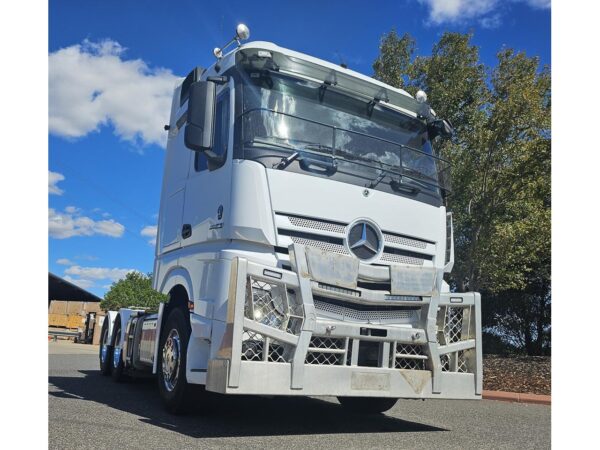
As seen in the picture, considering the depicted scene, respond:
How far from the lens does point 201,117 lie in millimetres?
5113

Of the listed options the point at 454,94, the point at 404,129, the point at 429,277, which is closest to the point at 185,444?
the point at 429,277

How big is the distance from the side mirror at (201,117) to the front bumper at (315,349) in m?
1.11

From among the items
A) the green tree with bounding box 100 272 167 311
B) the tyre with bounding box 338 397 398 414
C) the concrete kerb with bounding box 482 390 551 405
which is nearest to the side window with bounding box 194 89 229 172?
the tyre with bounding box 338 397 398 414

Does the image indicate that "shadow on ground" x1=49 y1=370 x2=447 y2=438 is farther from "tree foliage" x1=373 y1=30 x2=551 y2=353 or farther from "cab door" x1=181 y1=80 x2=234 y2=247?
"tree foliage" x1=373 y1=30 x2=551 y2=353

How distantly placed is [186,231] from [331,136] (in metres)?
1.63

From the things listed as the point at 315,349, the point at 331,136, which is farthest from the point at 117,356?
the point at 331,136

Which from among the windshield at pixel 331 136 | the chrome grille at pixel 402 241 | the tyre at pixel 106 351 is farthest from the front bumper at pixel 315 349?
the tyre at pixel 106 351

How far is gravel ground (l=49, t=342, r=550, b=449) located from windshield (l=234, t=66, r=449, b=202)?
213cm

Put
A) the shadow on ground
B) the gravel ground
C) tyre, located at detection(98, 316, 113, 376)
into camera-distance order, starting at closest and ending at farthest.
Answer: the gravel ground
the shadow on ground
tyre, located at detection(98, 316, 113, 376)

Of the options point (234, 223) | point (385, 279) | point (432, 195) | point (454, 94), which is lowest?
point (385, 279)

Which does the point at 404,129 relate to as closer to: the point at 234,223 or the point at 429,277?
the point at 429,277

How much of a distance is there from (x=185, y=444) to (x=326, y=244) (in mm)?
1861

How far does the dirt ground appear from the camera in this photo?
10078 mm

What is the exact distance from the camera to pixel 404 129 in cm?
611
